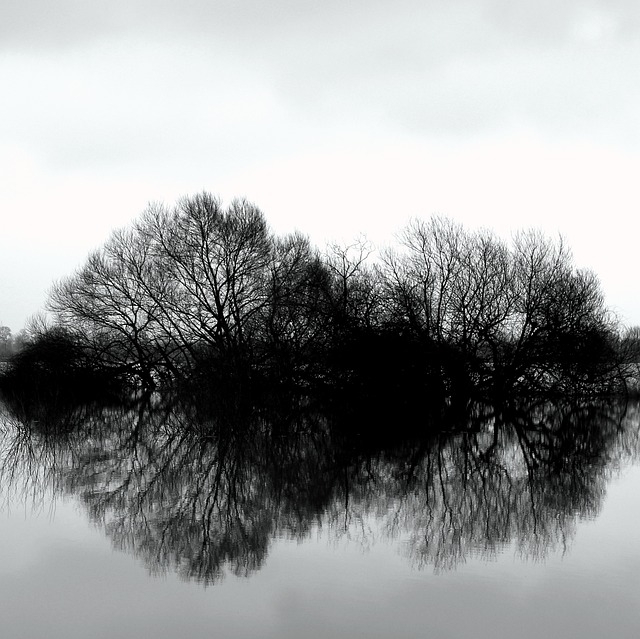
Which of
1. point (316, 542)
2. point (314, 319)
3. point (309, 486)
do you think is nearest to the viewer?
point (316, 542)

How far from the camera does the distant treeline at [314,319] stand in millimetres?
25438

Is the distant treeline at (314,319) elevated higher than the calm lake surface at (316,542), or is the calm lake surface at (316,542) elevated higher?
the distant treeline at (314,319)

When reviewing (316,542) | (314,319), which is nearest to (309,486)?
(316,542)

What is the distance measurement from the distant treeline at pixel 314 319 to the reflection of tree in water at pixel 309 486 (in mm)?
7296

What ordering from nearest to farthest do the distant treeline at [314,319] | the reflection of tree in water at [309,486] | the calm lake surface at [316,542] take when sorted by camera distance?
the calm lake surface at [316,542], the reflection of tree in water at [309,486], the distant treeline at [314,319]

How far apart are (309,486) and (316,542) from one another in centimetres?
282

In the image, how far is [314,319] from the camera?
27.5m

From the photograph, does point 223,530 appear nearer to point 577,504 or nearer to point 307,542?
point 307,542

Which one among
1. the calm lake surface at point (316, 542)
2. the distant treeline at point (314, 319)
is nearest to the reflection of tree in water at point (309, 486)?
the calm lake surface at point (316, 542)

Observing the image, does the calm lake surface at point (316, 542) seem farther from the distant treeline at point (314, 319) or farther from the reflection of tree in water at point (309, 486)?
the distant treeline at point (314, 319)

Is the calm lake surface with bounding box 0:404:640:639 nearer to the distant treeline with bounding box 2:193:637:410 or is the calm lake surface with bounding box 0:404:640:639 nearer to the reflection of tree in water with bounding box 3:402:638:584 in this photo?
the reflection of tree in water with bounding box 3:402:638:584

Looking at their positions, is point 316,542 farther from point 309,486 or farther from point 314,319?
point 314,319

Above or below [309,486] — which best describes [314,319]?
above

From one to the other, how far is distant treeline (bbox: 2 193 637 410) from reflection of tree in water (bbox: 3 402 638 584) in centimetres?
730
